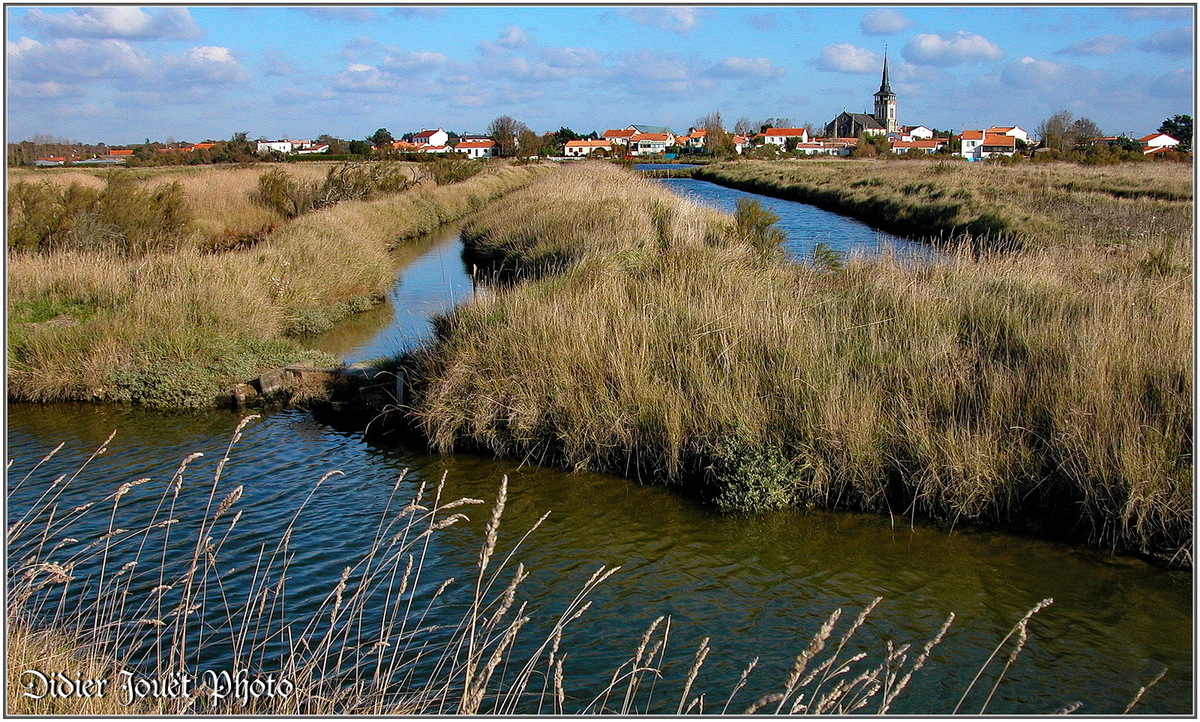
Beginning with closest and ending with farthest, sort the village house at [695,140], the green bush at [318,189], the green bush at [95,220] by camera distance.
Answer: the green bush at [95,220] → the green bush at [318,189] → the village house at [695,140]

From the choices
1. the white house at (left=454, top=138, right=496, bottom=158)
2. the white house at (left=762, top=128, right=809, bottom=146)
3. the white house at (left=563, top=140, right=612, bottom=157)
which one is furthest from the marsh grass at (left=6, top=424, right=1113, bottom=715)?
the white house at (left=762, top=128, right=809, bottom=146)

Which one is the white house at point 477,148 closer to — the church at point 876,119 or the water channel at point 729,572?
the church at point 876,119

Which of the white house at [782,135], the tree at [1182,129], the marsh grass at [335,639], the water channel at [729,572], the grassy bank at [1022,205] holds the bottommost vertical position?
the water channel at [729,572]

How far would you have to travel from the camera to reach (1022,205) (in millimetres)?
26312

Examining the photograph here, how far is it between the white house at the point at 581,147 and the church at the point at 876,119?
42.8 metres

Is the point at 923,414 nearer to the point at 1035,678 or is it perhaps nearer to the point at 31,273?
the point at 1035,678

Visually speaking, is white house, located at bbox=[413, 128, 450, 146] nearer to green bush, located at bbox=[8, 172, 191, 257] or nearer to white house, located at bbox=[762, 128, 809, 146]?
white house, located at bbox=[762, 128, 809, 146]

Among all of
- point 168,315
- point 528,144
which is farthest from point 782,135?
point 168,315

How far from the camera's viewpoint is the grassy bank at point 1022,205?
17781 millimetres

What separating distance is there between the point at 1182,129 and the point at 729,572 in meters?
71.7

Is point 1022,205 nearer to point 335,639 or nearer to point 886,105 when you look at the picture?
point 335,639

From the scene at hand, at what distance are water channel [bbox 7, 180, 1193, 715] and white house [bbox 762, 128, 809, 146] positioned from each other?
126 meters

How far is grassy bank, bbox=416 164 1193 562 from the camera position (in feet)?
22.9

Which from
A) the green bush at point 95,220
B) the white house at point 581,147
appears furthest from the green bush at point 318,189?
the white house at point 581,147
